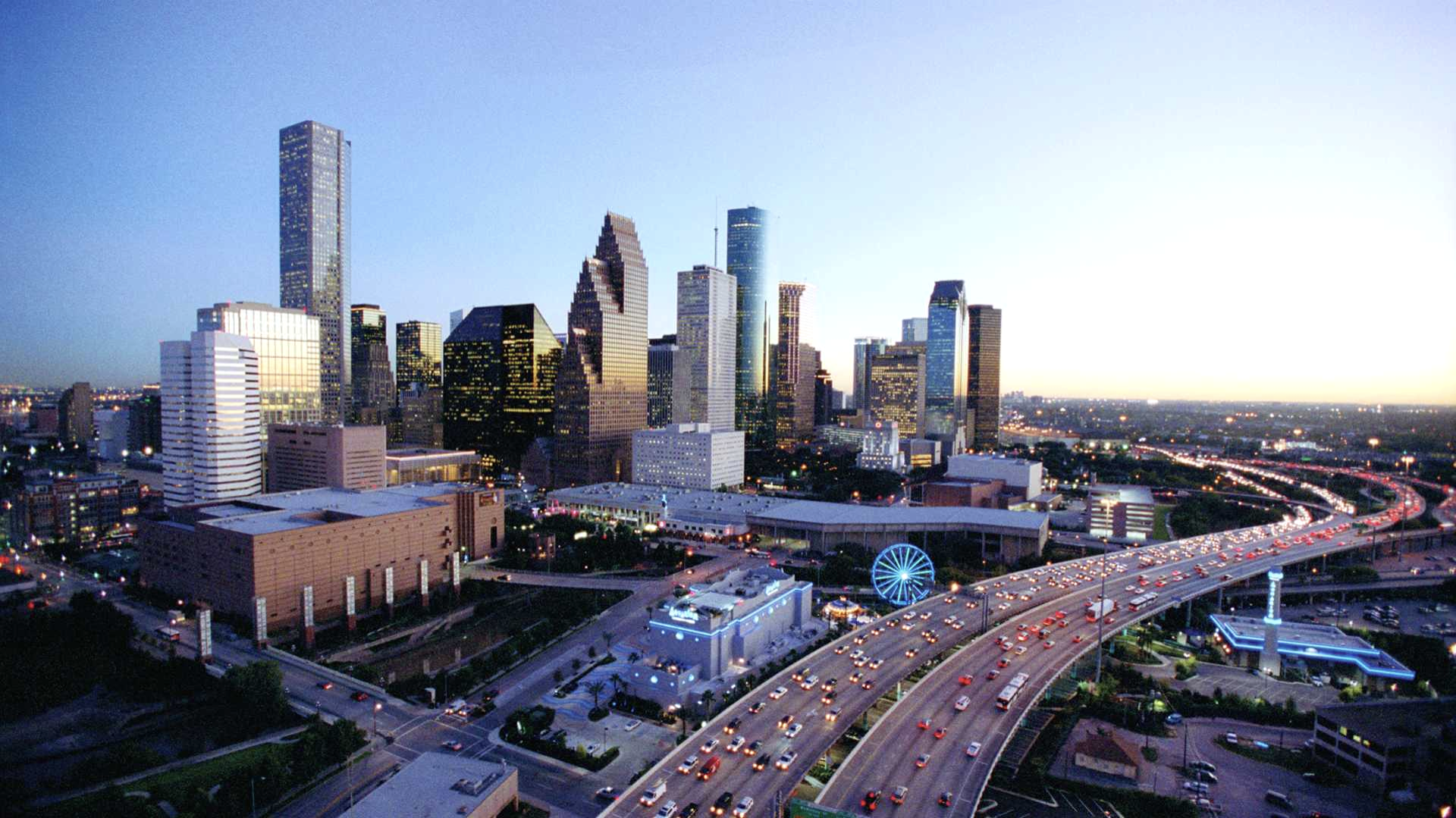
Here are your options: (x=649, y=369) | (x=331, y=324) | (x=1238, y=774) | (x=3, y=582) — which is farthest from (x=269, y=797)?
(x=649, y=369)

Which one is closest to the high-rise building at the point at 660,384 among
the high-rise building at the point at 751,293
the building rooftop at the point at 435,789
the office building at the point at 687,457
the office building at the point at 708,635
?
the high-rise building at the point at 751,293

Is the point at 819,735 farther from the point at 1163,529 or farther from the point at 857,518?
the point at 1163,529

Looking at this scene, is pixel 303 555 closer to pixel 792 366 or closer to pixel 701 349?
pixel 701 349

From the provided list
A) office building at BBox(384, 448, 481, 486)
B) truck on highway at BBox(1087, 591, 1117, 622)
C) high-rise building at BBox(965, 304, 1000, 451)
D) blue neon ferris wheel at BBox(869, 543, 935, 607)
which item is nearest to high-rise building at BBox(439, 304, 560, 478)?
office building at BBox(384, 448, 481, 486)

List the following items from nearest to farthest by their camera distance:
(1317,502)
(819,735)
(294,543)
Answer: (819,735)
(294,543)
(1317,502)

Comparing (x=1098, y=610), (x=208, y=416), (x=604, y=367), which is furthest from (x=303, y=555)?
(x=604, y=367)

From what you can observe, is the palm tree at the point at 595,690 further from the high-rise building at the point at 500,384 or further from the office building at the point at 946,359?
the office building at the point at 946,359

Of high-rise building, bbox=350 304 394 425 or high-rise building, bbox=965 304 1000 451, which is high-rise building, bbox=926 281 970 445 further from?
high-rise building, bbox=350 304 394 425
